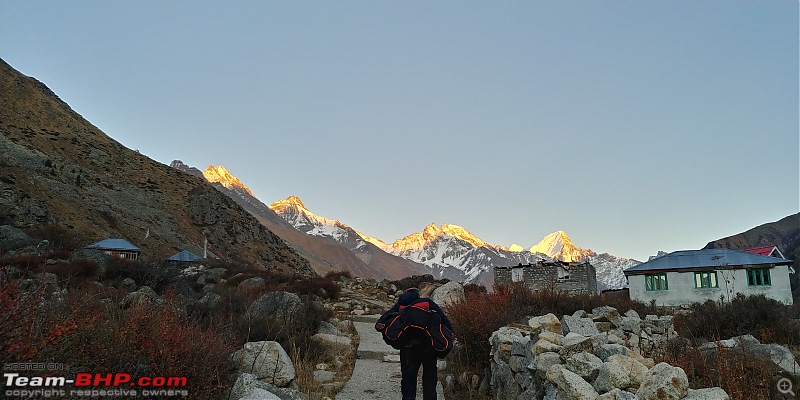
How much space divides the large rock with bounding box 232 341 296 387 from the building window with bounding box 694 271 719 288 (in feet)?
98.7

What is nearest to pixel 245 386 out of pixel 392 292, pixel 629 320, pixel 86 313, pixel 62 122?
pixel 86 313

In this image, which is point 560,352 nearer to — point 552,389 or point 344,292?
point 552,389

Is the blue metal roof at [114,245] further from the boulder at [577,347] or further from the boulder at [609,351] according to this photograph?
the boulder at [609,351]

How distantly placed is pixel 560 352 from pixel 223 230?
58177mm

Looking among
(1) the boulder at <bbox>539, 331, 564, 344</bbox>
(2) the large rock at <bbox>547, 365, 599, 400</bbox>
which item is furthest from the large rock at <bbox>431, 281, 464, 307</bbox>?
(2) the large rock at <bbox>547, 365, 599, 400</bbox>

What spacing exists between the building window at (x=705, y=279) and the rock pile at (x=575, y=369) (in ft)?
79.9

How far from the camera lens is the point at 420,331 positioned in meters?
6.38

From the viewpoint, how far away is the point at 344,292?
2267cm

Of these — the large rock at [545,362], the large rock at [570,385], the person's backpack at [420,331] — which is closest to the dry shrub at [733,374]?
the large rock at [570,385]

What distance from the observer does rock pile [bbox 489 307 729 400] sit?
13.9 ft

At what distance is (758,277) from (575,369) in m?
30.3

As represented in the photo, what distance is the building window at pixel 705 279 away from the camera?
97.2 ft

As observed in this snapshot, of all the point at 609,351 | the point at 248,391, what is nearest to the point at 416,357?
the point at 248,391

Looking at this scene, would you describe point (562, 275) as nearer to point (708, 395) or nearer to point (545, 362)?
point (545, 362)
